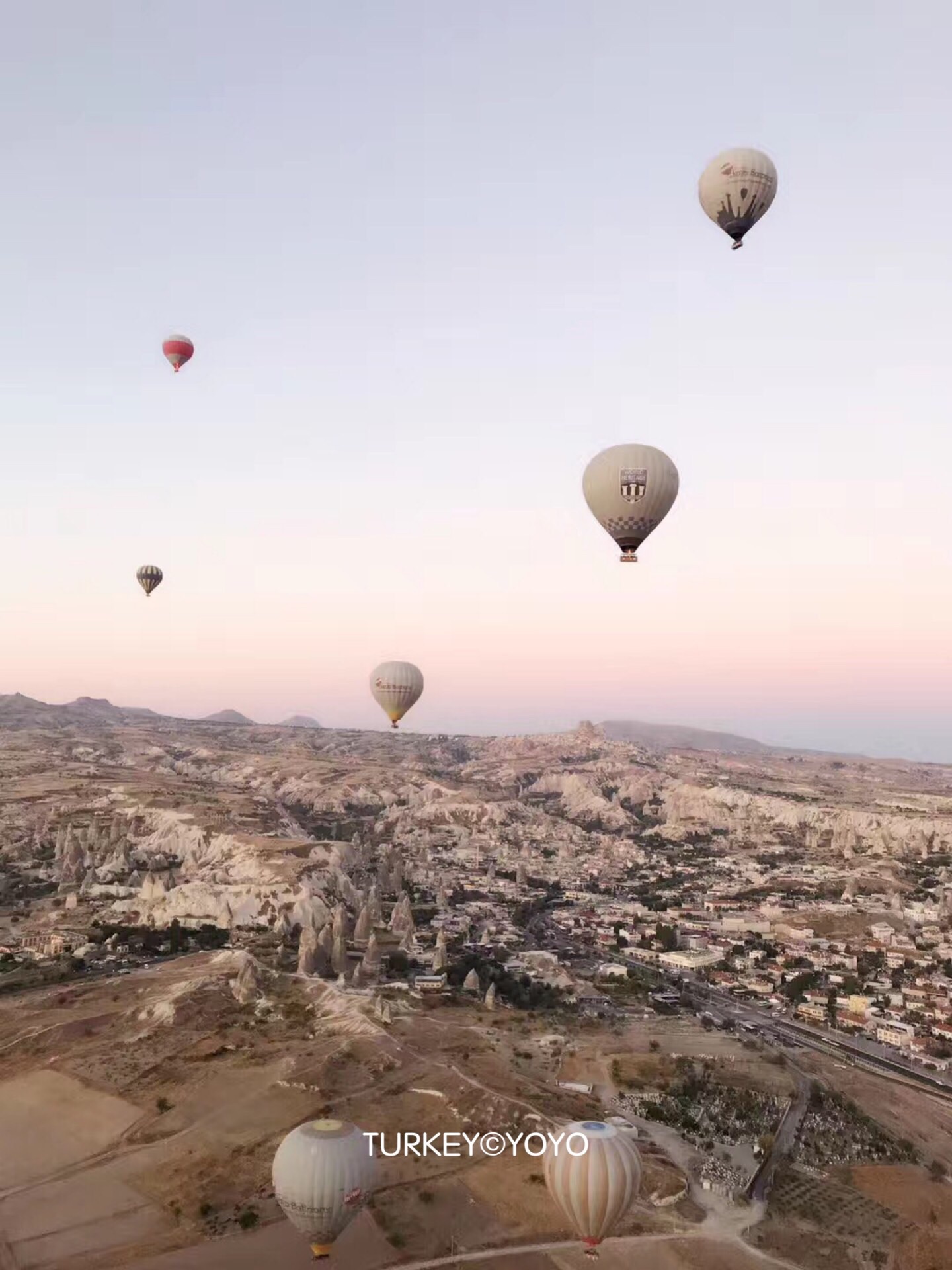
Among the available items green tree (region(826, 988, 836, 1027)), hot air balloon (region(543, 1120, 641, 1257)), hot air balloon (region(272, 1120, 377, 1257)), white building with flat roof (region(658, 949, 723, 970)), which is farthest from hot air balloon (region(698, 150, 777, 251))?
white building with flat roof (region(658, 949, 723, 970))

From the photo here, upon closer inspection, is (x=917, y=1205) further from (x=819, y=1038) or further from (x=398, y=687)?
(x=398, y=687)

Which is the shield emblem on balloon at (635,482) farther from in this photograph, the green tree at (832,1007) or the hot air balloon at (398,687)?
the green tree at (832,1007)

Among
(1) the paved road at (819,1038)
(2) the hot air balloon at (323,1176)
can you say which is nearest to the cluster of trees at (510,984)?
(1) the paved road at (819,1038)

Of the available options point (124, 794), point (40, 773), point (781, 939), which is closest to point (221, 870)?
point (124, 794)

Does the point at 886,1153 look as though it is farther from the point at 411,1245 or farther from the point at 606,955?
the point at 606,955

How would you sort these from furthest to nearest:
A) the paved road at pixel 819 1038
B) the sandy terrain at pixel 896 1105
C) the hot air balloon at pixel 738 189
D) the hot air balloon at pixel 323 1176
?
1. the paved road at pixel 819 1038
2. the sandy terrain at pixel 896 1105
3. the hot air balloon at pixel 738 189
4. the hot air balloon at pixel 323 1176

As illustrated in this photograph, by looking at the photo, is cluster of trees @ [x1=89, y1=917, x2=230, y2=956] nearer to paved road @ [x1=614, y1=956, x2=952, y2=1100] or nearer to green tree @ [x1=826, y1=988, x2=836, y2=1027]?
paved road @ [x1=614, y1=956, x2=952, y2=1100]

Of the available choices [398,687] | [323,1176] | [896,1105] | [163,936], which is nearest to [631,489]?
[398,687]
